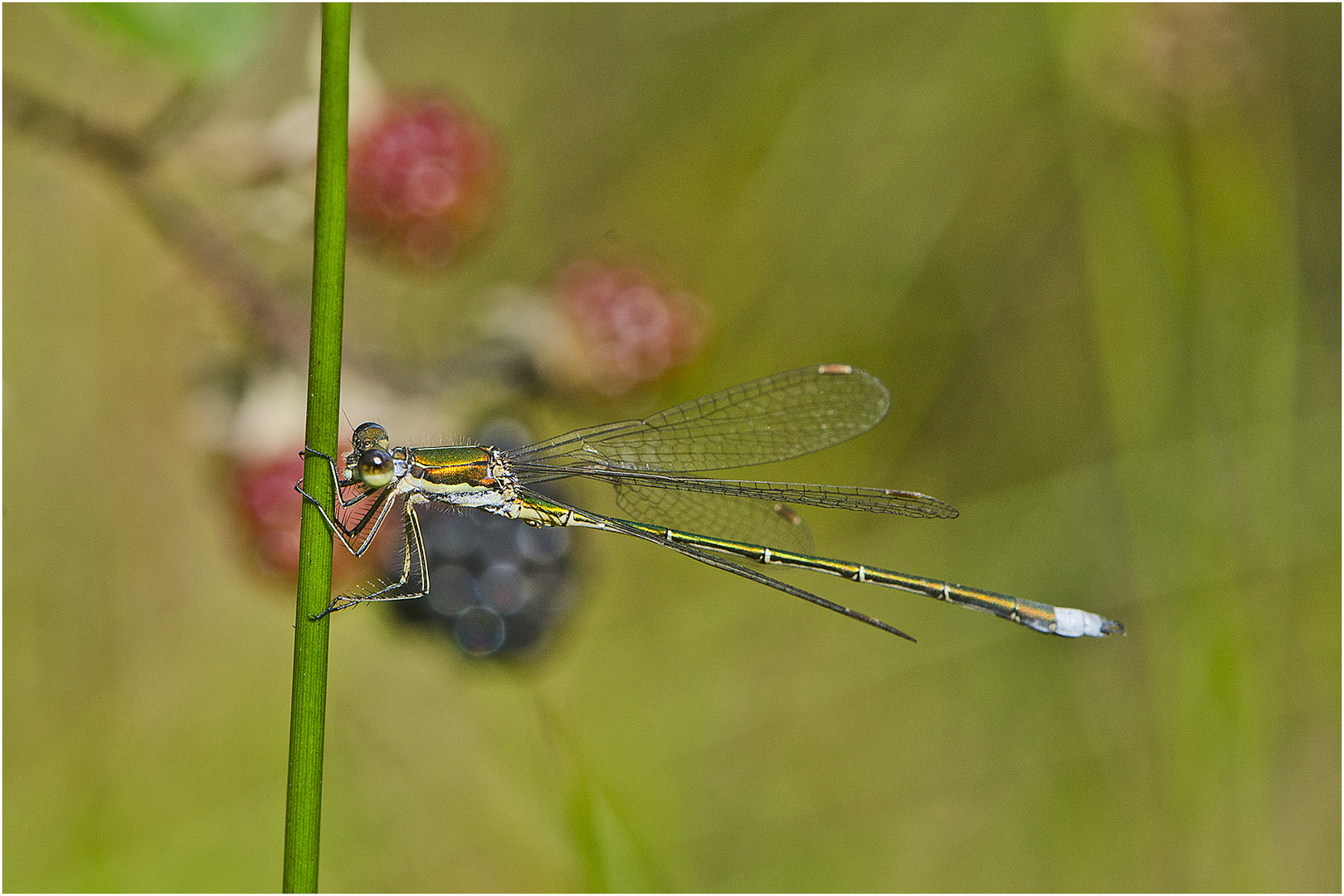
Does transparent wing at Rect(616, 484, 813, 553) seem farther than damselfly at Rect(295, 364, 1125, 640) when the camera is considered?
Yes

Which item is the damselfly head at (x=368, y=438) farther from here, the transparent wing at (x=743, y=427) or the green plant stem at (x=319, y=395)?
the green plant stem at (x=319, y=395)

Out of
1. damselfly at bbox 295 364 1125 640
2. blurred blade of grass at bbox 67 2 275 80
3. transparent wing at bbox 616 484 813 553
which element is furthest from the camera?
transparent wing at bbox 616 484 813 553

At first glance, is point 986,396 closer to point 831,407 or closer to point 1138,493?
point 1138,493

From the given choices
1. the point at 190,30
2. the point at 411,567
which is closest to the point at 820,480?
the point at 411,567

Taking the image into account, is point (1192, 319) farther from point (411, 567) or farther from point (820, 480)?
point (411, 567)

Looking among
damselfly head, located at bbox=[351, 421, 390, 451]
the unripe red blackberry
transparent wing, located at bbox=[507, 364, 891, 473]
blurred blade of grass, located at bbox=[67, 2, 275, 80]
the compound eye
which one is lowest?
the compound eye

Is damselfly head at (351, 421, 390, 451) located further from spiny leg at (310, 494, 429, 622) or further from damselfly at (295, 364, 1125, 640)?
damselfly at (295, 364, 1125, 640)

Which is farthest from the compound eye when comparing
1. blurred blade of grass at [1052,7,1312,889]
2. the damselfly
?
blurred blade of grass at [1052,7,1312,889]

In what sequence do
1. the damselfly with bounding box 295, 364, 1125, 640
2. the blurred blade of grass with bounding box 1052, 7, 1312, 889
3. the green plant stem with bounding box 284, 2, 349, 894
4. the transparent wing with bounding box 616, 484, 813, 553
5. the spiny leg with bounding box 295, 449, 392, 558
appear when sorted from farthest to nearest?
the blurred blade of grass with bounding box 1052, 7, 1312, 889 < the transparent wing with bounding box 616, 484, 813, 553 < the damselfly with bounding box 295, 364, 1125, 640 < the spiny leg with bounding box 295, 449, 392, 558 < the green plant stem with bounding box 284, 2, 349, 894
